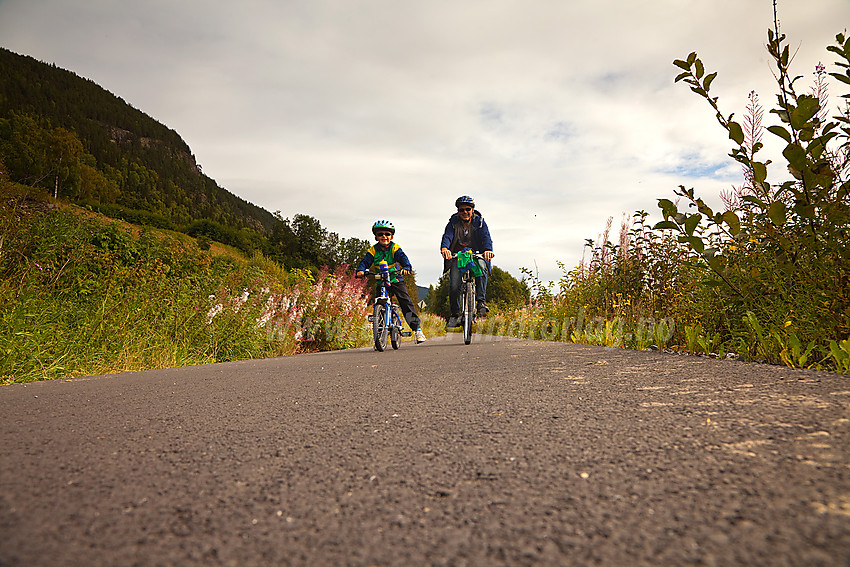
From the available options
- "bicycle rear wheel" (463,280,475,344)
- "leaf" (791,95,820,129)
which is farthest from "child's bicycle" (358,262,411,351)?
"leaf" (791,95,820,129)

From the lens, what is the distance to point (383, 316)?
8.16 m

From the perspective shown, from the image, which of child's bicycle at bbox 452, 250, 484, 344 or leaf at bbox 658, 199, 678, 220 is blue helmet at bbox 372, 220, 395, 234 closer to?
child's bicycle at bbox 452, 250, 484, 344

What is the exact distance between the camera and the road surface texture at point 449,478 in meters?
1.16

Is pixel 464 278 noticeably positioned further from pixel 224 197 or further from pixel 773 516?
pixel 224 197

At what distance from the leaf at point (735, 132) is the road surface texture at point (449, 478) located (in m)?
1.70

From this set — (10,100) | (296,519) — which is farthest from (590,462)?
(10,100)

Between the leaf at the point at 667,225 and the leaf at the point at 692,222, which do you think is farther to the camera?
Result: the leaf at the point at 667,225

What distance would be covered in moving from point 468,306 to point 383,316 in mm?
1459

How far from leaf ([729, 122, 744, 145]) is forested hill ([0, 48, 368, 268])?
7127 millimetres

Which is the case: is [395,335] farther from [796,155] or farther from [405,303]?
[796,155]

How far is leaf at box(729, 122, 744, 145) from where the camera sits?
3623 millimetres

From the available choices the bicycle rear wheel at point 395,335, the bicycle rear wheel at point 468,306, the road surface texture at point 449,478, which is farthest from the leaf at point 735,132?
the bicycle rear wheel at point 395,335

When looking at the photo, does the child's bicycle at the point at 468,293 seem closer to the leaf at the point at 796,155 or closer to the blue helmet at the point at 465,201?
the blue helmet at the point at 465,201

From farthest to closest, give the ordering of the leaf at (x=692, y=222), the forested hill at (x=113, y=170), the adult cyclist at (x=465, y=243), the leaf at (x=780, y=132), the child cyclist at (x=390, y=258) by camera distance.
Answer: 1. the forested hill at (x=113, y=170)
2. the child cyclist at (x=390, y=258)
3. the adult cyclist at (x=465, y=243)
4. the leaf at (x=692, y=222)
5. the leaf at (x=780, y=132)
